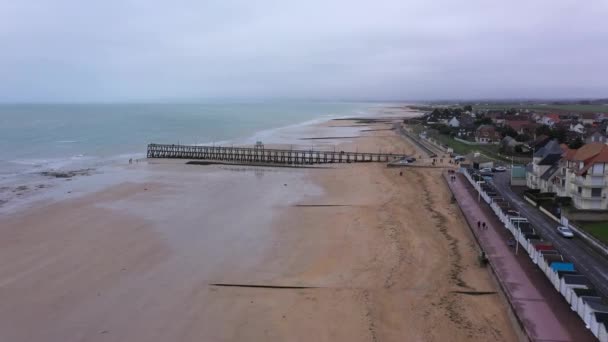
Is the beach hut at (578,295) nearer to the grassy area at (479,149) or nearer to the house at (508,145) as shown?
the grassy area at (479,149)

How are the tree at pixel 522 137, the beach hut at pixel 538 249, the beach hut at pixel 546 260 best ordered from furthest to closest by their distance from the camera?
the tree at pixel 522 137
the beach hut at pixel 538 249
the beach hut at pixel 546 260

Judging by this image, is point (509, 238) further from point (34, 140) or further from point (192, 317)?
point (34, 140)

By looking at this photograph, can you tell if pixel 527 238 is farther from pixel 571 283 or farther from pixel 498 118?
pixel 498 118

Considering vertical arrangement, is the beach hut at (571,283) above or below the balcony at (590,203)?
below

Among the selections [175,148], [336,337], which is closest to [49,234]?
[336,337]

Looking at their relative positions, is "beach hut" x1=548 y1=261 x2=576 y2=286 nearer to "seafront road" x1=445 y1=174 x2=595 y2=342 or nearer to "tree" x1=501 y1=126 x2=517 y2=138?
"seafront road" x1=445 y1=174 x2=595 y2=342

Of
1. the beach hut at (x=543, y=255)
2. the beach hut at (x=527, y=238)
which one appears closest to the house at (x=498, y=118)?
the beach hut at (x=527, y=238)

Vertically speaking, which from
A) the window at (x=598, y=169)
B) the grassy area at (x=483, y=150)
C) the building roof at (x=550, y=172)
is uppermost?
the window at (x=598, y=169)

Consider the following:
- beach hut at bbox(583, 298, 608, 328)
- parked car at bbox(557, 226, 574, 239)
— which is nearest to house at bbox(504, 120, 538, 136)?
→ parked car at bbox(557, 226, 574, 239)
